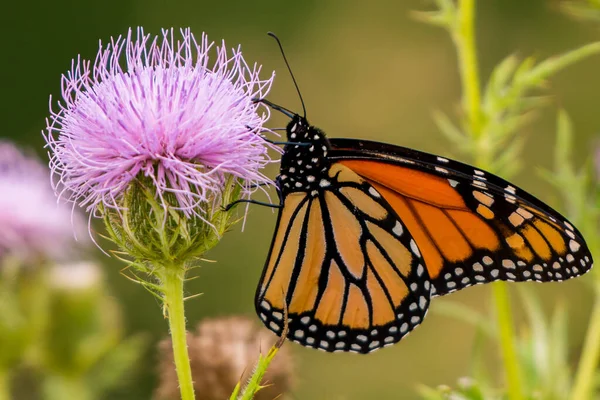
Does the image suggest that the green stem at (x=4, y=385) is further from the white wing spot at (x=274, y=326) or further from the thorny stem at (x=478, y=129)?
the thorny stem at (x=478, y=129)

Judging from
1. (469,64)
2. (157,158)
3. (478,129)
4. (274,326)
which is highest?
(469,64)

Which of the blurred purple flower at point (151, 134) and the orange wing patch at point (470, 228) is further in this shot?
the orange wing patch at point (470, 228)


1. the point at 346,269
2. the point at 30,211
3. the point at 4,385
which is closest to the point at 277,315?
the point at 346,269

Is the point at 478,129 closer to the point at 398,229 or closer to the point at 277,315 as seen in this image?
the point at 398,229

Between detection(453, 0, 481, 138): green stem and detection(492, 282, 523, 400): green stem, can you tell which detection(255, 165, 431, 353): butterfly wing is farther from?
detection(453, 0, 481, 138): green stem

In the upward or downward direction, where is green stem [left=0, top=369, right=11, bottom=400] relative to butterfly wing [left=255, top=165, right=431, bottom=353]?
downward

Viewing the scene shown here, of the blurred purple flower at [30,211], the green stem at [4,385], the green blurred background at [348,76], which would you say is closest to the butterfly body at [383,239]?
the green stem at [4,385]

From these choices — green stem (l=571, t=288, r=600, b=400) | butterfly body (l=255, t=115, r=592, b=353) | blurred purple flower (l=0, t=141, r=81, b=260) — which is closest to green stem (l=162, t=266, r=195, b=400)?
butterfly body (l=255, t=115, r=592, b=353)

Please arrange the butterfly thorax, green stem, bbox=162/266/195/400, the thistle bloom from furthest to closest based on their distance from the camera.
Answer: the butterfly thorax
the thistle bloom
green stem, bbox=162/266/195/400
